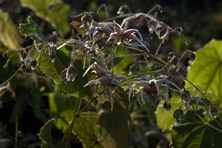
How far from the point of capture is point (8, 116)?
5.47 ft

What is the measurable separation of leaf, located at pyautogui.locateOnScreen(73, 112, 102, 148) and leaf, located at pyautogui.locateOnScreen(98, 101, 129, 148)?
0.16 m

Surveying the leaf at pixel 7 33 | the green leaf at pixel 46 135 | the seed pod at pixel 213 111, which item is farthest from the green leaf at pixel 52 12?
the seed pod at pixel 213 111

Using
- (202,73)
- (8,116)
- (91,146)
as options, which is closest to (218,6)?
(202,73)

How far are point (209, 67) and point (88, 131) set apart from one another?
28.4 inches

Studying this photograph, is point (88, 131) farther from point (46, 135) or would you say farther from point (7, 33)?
point (7, 33)

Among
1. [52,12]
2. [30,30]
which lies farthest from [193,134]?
[52,12]

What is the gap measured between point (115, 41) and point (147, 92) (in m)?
0.14

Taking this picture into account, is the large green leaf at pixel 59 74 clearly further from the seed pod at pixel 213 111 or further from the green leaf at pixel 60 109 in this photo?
the green leaf at pixel 60 109

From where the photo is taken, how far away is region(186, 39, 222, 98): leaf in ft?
5.34

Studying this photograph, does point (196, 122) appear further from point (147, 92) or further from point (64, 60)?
point (64, 60)

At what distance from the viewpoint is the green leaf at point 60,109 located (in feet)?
4.90

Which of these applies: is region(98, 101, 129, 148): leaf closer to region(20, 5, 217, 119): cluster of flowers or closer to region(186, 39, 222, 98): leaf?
region(20, 5, 217, 119): cluster of flowers

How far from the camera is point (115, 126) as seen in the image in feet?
3.21

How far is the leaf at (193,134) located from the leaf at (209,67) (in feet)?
1.75
